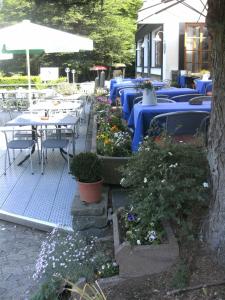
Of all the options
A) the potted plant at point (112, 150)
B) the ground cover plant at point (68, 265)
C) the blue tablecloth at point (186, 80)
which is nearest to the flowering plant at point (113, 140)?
the potted plant at point (112, 150)

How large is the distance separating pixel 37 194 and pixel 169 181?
2.47 m

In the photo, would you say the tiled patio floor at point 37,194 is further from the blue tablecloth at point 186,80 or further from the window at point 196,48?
the window at point 196,48

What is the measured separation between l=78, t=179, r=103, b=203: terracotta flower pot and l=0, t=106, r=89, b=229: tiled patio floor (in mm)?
310

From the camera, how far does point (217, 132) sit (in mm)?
2621

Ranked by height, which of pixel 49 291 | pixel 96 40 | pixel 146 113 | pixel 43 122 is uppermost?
pixel 96 40

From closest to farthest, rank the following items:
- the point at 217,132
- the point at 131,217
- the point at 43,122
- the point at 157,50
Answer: the point at 217,132 < the point at 131,217 < the point at 43,122 < the point at 157,50

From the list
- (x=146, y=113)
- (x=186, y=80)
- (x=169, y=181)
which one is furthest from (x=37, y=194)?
(x=186, y=80)

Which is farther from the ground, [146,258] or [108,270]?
[146,258]

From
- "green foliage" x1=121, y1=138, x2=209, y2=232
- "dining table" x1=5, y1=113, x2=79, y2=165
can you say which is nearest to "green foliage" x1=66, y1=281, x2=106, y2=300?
"green foliage" x1=121, y1=138, x2=209, y2=232

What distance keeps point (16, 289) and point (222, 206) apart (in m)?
1.57

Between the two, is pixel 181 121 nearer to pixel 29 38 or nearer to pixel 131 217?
pixel 131 217

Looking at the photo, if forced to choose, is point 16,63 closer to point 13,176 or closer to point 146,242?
point 13,176

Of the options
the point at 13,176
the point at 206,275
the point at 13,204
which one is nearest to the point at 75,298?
the point at 206,275

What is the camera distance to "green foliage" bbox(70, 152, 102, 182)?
389 centimetres
